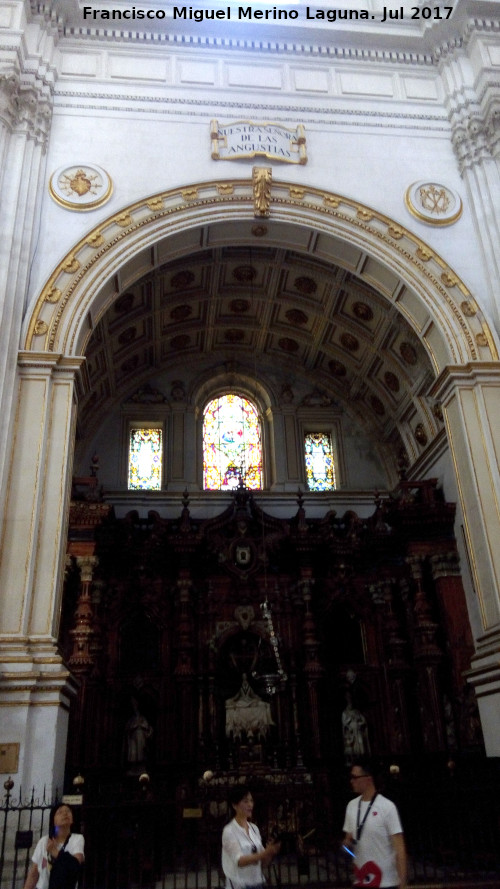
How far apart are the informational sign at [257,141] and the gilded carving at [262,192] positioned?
573 millimetres

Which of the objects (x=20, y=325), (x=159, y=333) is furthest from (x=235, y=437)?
(x=20, y=325)

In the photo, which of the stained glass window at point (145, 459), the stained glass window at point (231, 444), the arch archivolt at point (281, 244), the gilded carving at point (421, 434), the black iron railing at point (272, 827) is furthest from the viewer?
the stained glass window at point (231, 444)

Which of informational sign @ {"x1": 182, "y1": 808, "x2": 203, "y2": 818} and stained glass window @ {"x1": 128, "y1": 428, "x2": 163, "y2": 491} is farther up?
stained glass window @ {"x1": 128, "y1": 428, "x2": 163, "y2": 491}

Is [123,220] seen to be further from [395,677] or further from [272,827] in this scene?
[395,677]

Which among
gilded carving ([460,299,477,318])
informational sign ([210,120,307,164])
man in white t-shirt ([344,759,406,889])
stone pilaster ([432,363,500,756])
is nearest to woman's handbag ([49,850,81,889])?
man in white t-shirt ([344,759,406,889])

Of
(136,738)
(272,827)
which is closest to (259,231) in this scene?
(136,738)

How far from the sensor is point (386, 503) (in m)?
15.1

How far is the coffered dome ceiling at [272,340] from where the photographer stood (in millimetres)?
15188

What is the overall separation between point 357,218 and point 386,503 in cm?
586

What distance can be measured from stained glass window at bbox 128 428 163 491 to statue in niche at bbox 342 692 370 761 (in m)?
6.64

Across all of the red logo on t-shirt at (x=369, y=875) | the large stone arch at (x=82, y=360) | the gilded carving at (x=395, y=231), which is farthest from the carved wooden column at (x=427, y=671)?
the red logo on t-shirt at (x=369, y=875)

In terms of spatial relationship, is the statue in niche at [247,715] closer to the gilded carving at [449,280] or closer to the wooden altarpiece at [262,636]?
the wooden altarpiece at [262,636]

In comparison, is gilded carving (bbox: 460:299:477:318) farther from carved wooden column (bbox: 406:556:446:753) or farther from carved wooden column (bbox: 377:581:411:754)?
carved wooden column (bbox: 377:581:411:754)

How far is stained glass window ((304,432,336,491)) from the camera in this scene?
58.1ft
